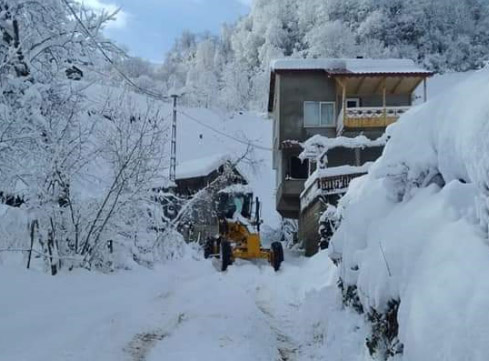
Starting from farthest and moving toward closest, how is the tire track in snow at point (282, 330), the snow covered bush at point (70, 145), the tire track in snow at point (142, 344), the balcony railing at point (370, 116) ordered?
the balcony railing at point (370, 116) → the snow covered bush at point (70, 145) → the tire track in snow at point (282, 330) → the tire track in snow at point (142, 344)

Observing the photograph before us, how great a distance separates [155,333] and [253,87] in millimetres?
78583

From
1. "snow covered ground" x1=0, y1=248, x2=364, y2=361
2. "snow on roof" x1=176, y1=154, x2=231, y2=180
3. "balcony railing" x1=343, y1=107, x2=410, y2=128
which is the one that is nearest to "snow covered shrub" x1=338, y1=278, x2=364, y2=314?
"snow covered ground" x1=0, y1=248, x2=364, y2=361

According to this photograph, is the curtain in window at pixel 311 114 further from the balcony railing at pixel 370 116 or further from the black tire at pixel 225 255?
the black tire at pixel 225 255

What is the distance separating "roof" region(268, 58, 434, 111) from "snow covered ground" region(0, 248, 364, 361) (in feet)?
61.0

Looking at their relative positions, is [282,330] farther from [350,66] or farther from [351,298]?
[350,66]

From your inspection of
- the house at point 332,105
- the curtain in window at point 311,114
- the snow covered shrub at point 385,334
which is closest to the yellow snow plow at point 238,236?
the house at point 332,105

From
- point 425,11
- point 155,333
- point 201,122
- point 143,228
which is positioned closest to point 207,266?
point 143,228

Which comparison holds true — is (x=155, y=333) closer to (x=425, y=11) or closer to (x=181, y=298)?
(x=181, y=298)

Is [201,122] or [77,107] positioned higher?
[201,122]

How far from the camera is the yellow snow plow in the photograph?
16562 mm

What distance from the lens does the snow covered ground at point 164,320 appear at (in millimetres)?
6457

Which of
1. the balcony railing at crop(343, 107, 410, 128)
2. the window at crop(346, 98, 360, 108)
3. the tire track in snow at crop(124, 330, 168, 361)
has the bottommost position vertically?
the tire track in snow at crop(124, 330, 168, 361)

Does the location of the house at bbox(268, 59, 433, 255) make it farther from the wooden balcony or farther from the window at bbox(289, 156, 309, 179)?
the wooden balcony

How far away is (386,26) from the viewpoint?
67.0m
